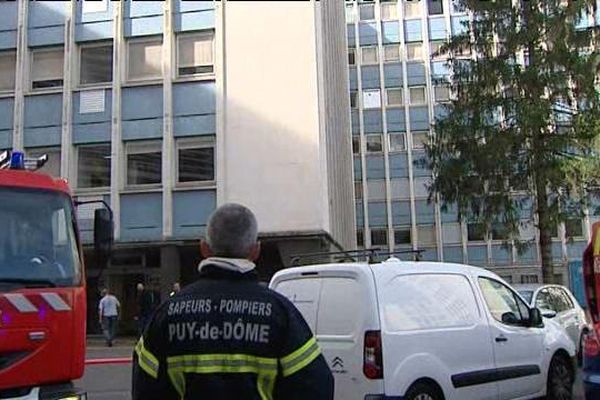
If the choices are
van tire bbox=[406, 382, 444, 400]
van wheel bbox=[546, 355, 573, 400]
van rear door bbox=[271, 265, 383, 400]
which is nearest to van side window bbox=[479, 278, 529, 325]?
van wheel bbox=[546, 355, 573, 400]

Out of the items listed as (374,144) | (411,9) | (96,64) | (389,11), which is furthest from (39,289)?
(389,11)

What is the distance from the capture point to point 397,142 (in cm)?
5303

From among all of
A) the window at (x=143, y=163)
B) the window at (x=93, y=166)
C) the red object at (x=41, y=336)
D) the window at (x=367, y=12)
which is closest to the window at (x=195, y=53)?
the window at (x=143, y=163)

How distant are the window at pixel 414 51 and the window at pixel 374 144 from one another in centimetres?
594

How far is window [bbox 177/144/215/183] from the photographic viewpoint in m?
22.6

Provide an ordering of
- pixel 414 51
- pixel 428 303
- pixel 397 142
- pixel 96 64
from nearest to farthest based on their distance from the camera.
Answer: pixel 428 303 < pixel 96 64 < pixel 397 142 < pixel 414 51

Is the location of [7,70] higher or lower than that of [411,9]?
lower

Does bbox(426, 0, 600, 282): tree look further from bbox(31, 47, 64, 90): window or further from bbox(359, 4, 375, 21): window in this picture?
bbox(359, 4, 375, 21): window

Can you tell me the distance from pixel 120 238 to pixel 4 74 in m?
6.73

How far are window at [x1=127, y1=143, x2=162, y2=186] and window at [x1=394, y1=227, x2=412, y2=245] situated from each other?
1230 inches

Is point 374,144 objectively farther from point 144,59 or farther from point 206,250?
point 206,250

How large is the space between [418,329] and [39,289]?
3.37 meters

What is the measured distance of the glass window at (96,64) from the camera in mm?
23828

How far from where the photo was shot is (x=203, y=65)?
23.1m
